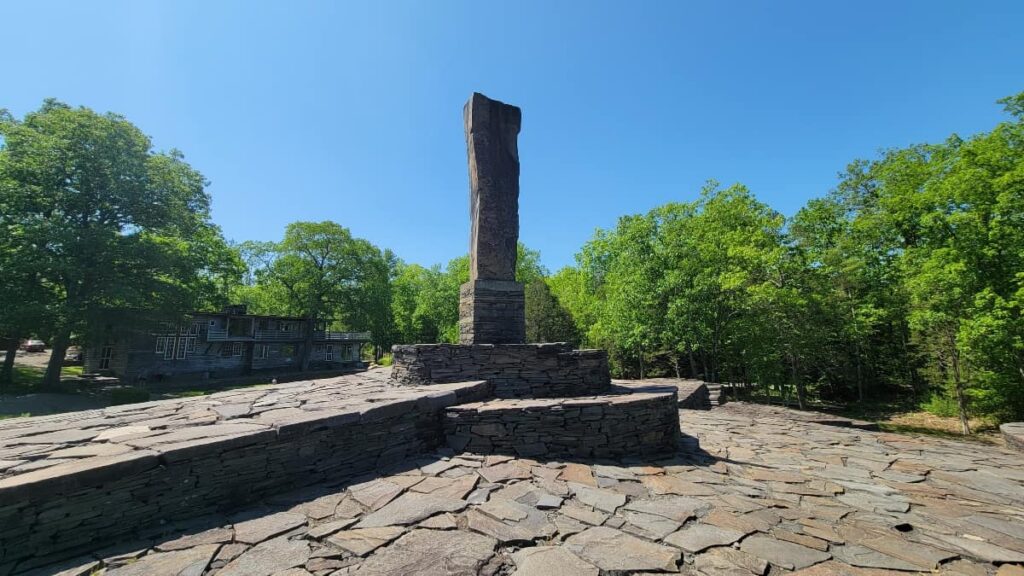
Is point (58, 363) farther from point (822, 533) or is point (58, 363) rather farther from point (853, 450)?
point (853, 450)

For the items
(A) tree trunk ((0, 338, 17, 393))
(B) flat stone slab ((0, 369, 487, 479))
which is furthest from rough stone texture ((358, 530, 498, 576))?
(A) tree trunk ((0, 338, 17, 393))

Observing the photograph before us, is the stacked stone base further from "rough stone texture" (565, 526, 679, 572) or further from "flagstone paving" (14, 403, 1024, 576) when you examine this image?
"rough stone texture" (565, 526, 679, 572)

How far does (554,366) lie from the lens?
22.6 feet

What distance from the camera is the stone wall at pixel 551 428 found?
16.8 feet

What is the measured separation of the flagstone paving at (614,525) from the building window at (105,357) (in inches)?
1269

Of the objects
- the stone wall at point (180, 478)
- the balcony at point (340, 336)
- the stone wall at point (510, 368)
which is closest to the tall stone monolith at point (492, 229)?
the stone wall at point (510, 368)

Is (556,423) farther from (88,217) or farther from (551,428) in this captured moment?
(88,217)

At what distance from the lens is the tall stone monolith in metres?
7.44

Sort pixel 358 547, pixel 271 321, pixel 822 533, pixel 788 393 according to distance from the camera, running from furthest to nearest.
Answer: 1. pixel 271 321
2. pixel 788 393
3. pixel 822 533
4. pixel 358 547

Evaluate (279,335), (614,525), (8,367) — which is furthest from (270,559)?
(279,335)

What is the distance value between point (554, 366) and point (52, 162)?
76.9ft

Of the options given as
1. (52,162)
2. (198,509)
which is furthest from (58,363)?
(198,509)

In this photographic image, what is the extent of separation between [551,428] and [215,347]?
3248 cm

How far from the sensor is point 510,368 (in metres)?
6.81
